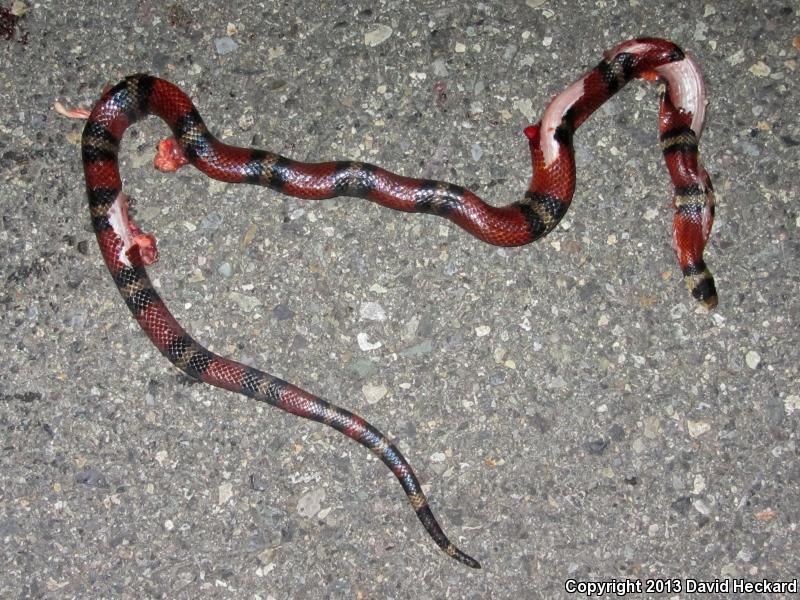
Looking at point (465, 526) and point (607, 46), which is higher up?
point (607, 46)

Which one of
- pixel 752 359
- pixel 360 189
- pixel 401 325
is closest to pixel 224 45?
pixel 360 189

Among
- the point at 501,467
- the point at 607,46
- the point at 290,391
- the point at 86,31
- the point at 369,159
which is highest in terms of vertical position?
the point at 86,31

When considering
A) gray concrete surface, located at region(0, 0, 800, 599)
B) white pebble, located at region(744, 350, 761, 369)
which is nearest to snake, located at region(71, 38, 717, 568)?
gray concrete surface, located at region(0, 0, 800, 599)

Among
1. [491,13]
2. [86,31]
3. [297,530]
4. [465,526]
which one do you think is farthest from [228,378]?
[491,13]

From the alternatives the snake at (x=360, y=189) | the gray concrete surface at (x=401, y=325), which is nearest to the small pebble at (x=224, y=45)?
the gray concrete surface at (x=401, y=325)

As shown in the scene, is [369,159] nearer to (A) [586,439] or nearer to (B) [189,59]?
(B) [189,59]

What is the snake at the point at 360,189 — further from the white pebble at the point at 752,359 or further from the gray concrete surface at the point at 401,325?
the white pebble at the point at 752,359

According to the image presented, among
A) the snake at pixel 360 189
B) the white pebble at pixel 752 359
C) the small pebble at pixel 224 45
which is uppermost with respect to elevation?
the small pebble at pixel 224 45
